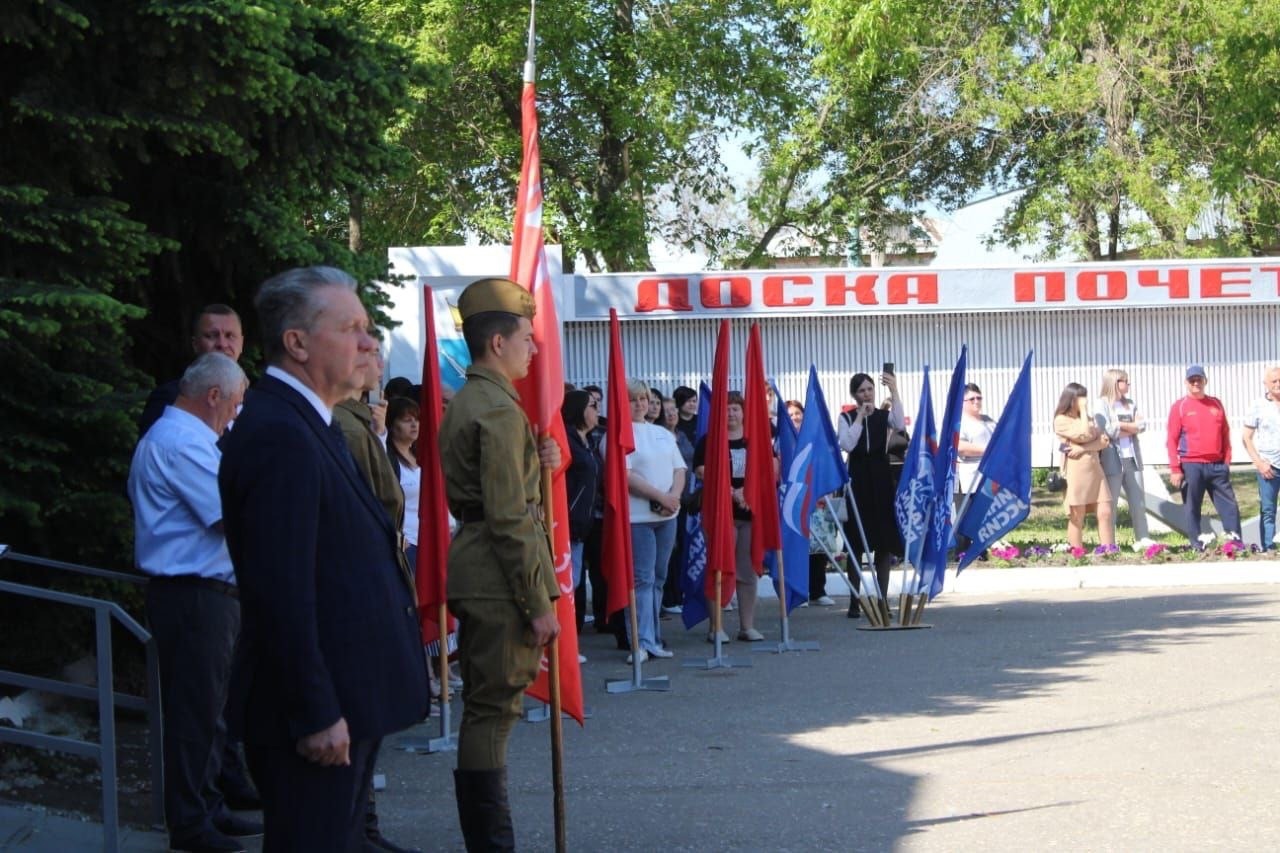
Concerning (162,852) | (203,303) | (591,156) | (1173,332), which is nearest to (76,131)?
(203,303)

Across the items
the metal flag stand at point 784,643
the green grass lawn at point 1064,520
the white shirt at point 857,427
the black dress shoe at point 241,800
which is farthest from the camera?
the green grass lawn at point 1064,520

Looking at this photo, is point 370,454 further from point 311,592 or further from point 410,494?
point 410,494

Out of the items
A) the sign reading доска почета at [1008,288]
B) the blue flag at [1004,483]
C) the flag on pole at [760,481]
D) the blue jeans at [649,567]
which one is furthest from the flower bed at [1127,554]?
the sign reading доска почета at [1008,288]

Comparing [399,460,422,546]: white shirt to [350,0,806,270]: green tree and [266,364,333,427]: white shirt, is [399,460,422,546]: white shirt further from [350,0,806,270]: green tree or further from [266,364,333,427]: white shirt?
[350,0,806,270]: green tree

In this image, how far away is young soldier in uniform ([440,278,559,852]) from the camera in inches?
230

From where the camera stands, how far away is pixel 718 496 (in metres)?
12.3

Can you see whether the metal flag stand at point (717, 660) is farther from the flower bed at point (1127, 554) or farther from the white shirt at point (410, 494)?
the flower bed at point (1127, 554)

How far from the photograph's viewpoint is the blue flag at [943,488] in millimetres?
13547

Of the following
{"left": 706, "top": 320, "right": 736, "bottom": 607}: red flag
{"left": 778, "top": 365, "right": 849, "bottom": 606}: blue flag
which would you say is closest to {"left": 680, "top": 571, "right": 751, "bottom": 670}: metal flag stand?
{"left": 706, "top": 320, "right": 736, "bottom": 607}: red flag

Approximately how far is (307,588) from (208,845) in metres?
2.82

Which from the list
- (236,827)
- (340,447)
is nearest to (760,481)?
(236,827)

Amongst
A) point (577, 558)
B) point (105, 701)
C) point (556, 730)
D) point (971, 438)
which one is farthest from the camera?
point (971, 438)

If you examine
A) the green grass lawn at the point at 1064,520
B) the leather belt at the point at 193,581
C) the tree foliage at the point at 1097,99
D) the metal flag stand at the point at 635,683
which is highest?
the tree foliage at the point at 1097,99

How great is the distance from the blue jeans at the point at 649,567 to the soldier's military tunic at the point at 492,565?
5904 mm
